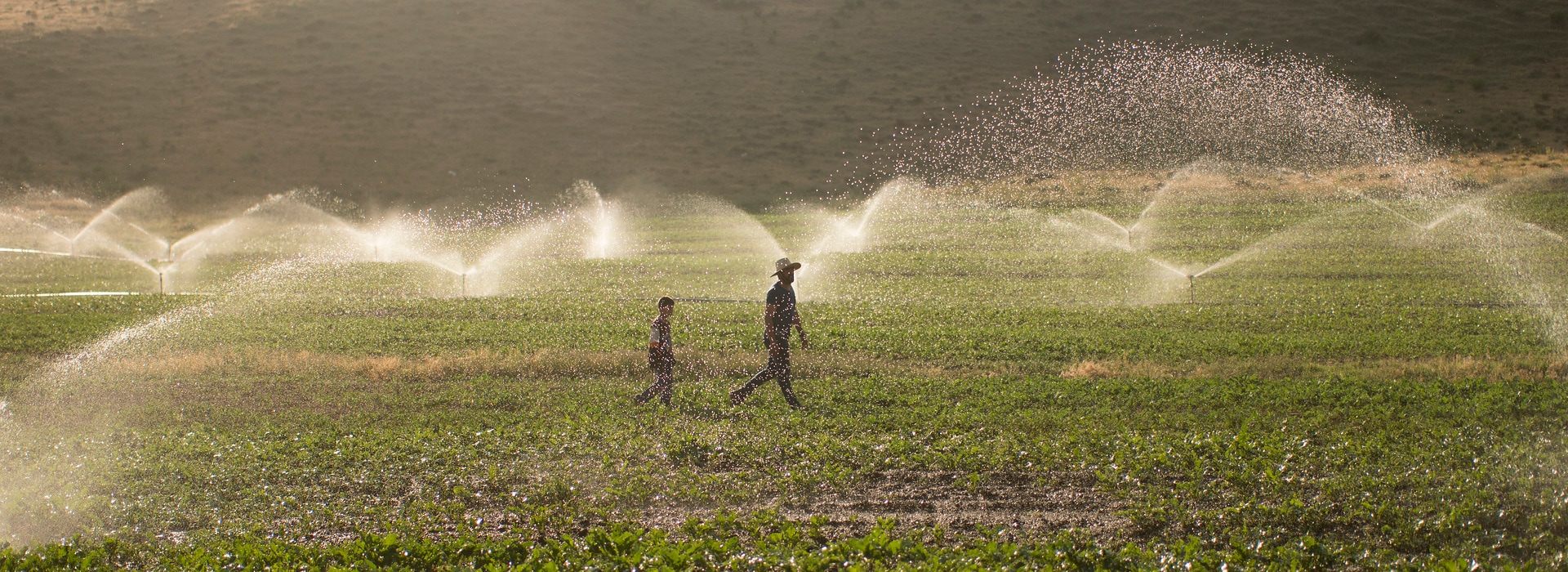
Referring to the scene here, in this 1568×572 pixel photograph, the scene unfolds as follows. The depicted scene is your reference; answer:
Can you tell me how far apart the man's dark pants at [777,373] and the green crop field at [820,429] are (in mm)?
323

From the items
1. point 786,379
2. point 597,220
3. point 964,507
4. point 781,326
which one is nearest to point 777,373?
point 786,379

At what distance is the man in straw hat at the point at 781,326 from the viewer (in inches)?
513

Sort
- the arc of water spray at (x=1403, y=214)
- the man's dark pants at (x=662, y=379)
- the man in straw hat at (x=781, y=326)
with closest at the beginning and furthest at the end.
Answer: the man in straw hat at (x=781, y=326) → the man's dark pants at (x=662, y=379) → the arc of water spray at (x=1403, y=214)

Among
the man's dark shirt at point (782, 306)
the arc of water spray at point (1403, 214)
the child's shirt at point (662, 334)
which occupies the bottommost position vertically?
the child's shirt at point (662, 334)

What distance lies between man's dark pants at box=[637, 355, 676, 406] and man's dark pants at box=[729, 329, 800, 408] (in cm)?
81

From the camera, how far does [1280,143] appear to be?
55.7 metres

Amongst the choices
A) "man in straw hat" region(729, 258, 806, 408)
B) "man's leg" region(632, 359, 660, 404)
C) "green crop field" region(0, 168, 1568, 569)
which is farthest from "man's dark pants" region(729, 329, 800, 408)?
"man's leg" region(632, 359, 660, 404)

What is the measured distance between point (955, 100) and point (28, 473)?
58559mm

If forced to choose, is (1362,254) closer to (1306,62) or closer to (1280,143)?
(1280,143)

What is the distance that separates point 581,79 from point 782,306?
58.8 meters

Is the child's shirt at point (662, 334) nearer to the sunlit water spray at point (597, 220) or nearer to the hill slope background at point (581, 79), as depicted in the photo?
the sunlit water spray at point (597, 220)

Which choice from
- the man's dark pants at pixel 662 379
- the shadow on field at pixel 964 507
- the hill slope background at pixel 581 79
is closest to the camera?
the shadow on field at pixel 964 507

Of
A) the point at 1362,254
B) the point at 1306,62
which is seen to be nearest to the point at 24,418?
the point at 1362,254

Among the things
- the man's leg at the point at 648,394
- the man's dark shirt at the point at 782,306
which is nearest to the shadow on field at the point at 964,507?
the man's dark shirt at the point at 782,306
